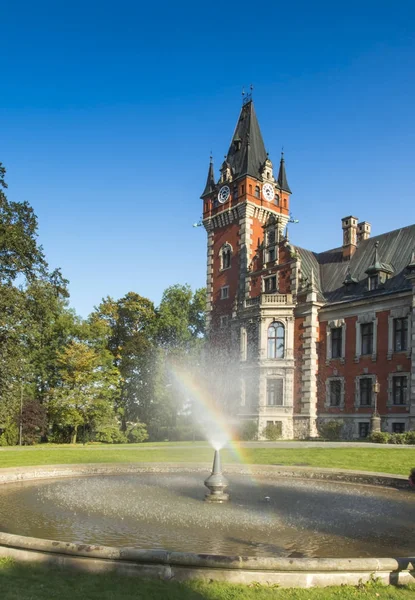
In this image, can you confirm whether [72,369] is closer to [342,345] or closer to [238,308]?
[238,308]

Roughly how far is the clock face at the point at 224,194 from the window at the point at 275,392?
17770 millimetres

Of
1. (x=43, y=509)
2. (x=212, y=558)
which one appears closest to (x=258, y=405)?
(x=43, y=509)

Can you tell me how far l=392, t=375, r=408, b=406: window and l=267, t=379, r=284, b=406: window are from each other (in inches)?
346

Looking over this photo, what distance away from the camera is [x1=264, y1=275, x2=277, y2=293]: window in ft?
150

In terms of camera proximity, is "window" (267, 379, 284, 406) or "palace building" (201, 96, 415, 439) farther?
"window" (267, 379, 284, 406)

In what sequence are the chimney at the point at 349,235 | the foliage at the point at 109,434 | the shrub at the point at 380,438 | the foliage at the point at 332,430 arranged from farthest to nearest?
the foliage at the point at 109,434 < the chimney at the point at 349,235 < the foliage at the point at 332,430 < the shrub at the point at 380,438

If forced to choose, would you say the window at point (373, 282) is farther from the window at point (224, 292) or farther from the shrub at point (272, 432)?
the window at point (224, 292)

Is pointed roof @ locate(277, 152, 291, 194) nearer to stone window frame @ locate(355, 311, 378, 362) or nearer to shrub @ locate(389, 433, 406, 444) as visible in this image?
stone window frame @ locate(355, 311, 378, 362)

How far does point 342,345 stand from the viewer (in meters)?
41.3

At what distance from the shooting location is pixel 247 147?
5219cm

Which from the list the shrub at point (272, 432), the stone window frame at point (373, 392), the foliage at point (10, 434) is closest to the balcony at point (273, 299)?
the stone window frame at point (373, 392)

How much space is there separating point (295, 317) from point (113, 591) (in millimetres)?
37491

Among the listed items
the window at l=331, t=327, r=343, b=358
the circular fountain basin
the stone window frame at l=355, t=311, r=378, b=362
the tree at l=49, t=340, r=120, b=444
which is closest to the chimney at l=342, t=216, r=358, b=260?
the window at l=331, t=327, r=343, b=358

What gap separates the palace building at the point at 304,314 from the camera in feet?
125
